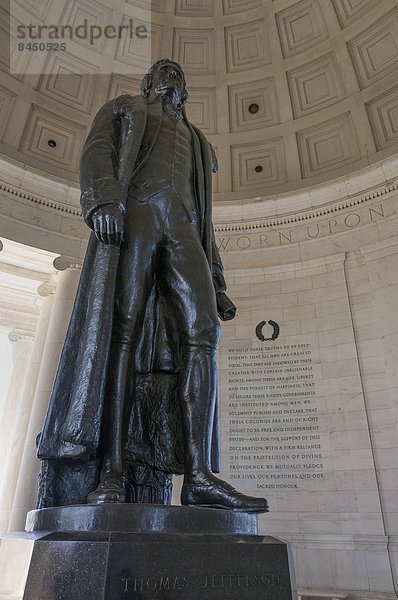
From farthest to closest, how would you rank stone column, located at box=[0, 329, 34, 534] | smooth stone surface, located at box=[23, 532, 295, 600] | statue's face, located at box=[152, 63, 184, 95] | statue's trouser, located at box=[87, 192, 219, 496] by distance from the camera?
stone column, located at box=[0, 329, 34, 534] < statue's face, located at box=[152, 63, 184, 95] < statue's trouser, located at box=[87, 192, 219, 496] < smooth stone surface, located at box=[23, 532, 295, 600]

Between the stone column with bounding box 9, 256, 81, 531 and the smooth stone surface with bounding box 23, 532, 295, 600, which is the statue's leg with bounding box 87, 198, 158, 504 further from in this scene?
the stone column with bounding box 9, 256, 81, 531

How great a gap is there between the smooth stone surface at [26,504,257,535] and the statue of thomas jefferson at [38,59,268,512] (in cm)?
14

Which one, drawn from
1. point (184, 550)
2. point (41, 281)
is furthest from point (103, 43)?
point (184, 550)

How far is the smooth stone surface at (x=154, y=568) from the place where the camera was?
1.75m

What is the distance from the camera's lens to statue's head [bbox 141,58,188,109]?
12.5 feet

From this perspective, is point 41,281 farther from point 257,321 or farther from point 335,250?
point 335,250

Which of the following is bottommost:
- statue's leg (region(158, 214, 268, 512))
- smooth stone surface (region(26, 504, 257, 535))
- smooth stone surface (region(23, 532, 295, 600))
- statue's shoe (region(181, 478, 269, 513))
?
smooth stone surface (region(23, 532, 295, 600))

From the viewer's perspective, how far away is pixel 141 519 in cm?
205

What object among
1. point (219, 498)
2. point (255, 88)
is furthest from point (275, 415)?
point (255, 88)

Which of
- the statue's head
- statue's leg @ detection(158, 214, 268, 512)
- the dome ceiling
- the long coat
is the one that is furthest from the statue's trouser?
the dome ceiling

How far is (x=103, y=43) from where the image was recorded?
12.0 m

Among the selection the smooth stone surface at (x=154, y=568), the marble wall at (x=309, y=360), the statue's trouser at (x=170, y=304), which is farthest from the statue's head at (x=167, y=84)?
the marble wall at (x=309, y=360)

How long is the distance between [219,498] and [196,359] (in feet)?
2.67

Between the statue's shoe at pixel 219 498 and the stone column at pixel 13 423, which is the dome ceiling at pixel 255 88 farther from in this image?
the statue's shoe at pixel 219 498
